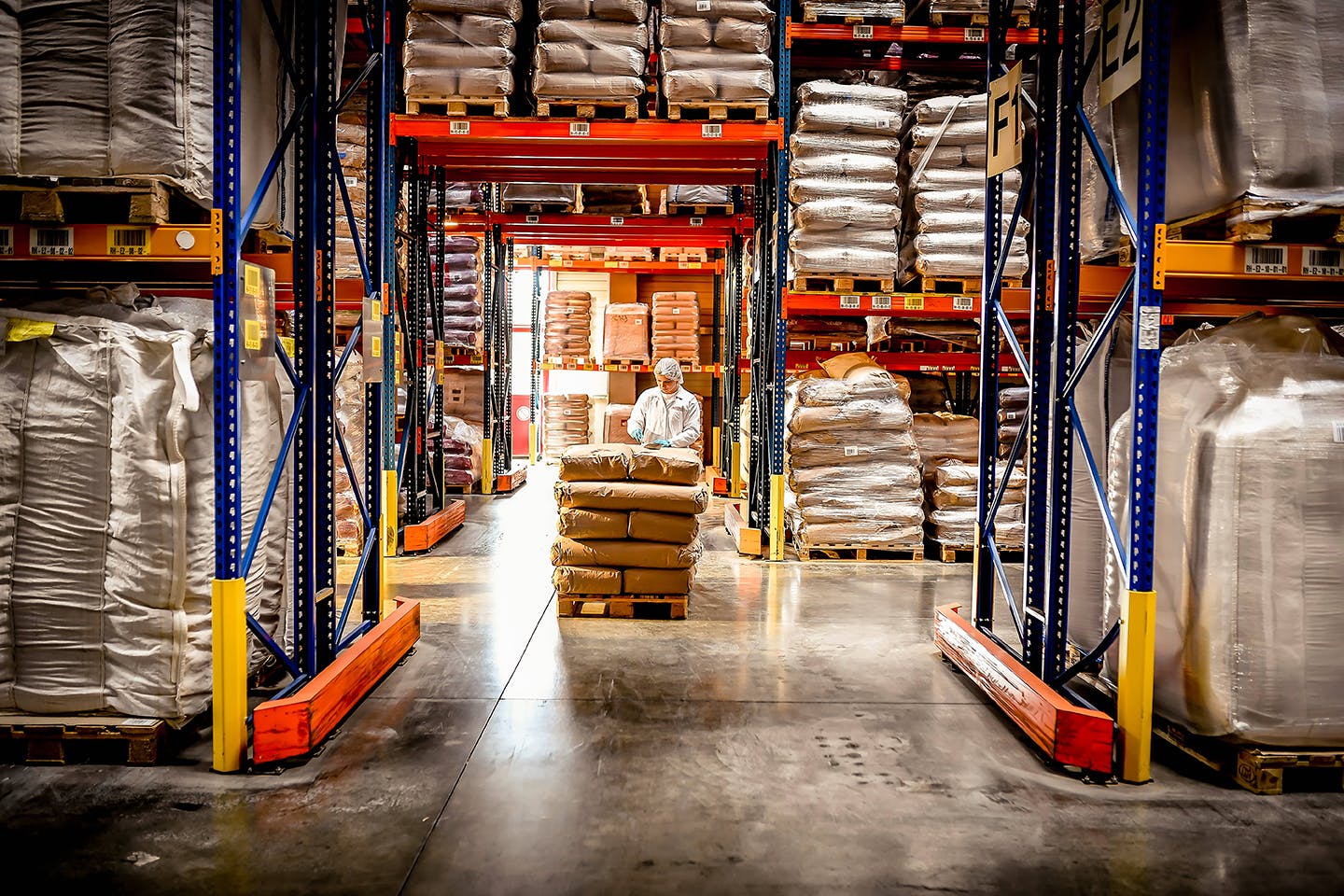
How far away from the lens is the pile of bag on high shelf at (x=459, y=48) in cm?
739

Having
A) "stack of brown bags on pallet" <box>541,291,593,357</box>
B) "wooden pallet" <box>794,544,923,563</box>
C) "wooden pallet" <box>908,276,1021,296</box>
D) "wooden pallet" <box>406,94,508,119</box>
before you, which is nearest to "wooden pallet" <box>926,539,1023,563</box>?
"wooden pallet" <box>794,544,923,563</box>

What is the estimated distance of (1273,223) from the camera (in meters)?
3.73

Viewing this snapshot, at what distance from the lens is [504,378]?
1435 centimetres

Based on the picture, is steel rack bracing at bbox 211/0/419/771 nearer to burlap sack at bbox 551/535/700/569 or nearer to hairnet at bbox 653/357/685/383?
burlap sack at bbox 551/535/700/569

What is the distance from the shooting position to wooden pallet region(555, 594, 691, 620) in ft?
21.3

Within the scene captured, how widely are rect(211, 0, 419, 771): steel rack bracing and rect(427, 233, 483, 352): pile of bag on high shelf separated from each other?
7372 mm

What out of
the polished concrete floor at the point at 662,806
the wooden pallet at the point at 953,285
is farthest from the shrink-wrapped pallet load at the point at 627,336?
the polished concrete floor at the point at 662,806

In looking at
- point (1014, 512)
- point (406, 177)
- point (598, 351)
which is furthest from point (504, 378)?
point (1014, 512)

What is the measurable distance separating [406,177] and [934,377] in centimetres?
614

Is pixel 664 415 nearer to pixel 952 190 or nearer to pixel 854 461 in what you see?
pixel 854 461

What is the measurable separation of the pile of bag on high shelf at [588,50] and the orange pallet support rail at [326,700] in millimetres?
4478

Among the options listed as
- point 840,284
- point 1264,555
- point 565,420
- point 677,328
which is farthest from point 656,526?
point 565,420

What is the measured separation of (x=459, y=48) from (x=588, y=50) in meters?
1.04

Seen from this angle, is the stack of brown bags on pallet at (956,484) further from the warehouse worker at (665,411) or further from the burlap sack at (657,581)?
the burlap sack at (657,581)
